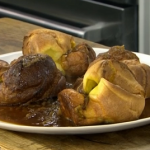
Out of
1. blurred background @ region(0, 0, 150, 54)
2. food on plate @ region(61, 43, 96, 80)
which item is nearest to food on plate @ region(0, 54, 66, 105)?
food on plate @ region(61, 43, 96, 80)

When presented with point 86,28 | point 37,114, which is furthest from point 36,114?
point 86,28

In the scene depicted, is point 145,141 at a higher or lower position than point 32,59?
lower

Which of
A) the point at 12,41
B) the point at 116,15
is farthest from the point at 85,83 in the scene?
the point at 116,15

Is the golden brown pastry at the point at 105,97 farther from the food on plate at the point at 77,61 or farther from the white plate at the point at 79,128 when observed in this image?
the food on plate at the point at 77,61

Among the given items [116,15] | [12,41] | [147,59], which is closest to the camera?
[147,59]

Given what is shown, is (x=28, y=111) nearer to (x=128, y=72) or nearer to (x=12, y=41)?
(x=128, y=72)

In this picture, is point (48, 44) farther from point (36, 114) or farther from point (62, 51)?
point (36, 114)

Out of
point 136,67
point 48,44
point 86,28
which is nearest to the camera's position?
point 136,67
